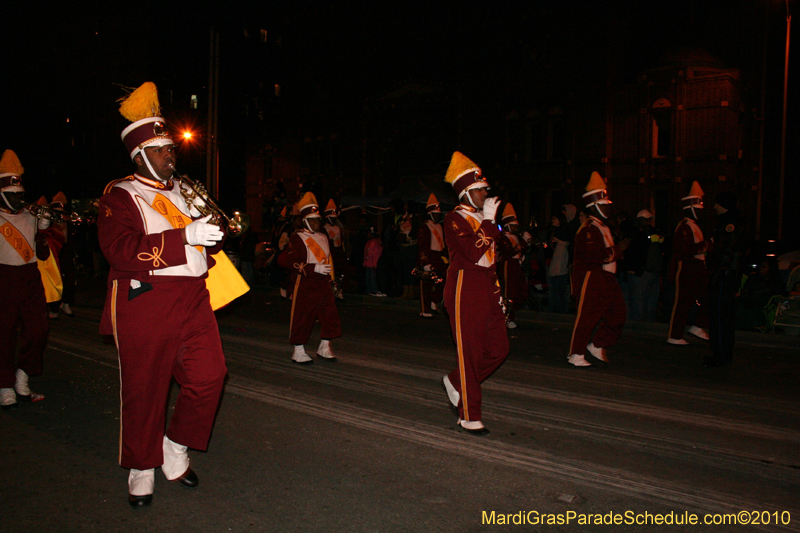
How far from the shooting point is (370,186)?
3200 cm

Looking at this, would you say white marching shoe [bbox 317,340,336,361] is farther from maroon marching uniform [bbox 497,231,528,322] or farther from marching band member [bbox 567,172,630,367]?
maroon marching uniform [bbox 497,231,528,322]

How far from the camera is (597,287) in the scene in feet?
25.7

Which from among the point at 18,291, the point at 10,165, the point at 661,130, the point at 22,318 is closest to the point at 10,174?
the point at 10,165

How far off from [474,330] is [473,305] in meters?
0.20

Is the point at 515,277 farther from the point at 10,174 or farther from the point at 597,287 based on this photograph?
the point at 10,174

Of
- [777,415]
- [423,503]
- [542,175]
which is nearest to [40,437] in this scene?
[423,503]

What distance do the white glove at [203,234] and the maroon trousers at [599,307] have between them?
5.34 metres

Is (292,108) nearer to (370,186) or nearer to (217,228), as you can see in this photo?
(370,186)

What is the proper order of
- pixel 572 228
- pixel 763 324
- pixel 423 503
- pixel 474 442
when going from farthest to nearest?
pixel 572 228 < pixel 763 324 < pixel 474 442 < pixel 423 503

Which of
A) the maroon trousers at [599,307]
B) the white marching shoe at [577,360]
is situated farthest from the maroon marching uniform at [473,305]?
the white marching shoe at [577,360]

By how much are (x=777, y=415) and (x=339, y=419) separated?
3924 millimetres

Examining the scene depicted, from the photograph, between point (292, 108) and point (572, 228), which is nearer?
point (572, 228)

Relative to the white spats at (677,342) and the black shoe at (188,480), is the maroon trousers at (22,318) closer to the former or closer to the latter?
the black shoe at (188,480)

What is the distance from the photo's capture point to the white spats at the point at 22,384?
6109mm
